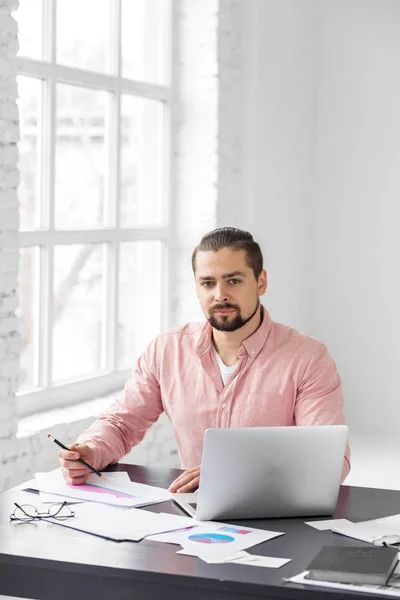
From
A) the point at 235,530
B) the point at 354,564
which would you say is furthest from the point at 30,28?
the point at 354,564

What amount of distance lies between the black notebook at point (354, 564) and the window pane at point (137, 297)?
2.86m

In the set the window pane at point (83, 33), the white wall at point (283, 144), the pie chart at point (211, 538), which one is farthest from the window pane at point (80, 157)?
the pie chart at point (211, 538)

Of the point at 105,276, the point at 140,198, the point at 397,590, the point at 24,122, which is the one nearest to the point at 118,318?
the point at 105,276

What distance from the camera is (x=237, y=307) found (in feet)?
9.43

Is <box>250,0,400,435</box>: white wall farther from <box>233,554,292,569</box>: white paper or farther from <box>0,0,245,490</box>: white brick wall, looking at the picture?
<box>233,554,292,569</box>: white paper

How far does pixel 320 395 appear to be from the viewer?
282cm

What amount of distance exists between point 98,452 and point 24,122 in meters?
1.74

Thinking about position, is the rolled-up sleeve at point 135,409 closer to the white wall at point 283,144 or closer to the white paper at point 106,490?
the white paper at point 106,490

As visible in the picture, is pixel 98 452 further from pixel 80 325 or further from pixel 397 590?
pixel 80 325

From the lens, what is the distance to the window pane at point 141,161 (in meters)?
4.80

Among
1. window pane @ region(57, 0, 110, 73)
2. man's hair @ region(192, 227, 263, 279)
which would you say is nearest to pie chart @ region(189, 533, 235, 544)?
man's hair @ region(192, 227, 263, 279)

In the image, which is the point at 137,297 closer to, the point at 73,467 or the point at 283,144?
the point at 283,144

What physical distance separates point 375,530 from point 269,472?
9.9 inches

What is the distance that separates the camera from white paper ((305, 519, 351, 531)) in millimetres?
2234
